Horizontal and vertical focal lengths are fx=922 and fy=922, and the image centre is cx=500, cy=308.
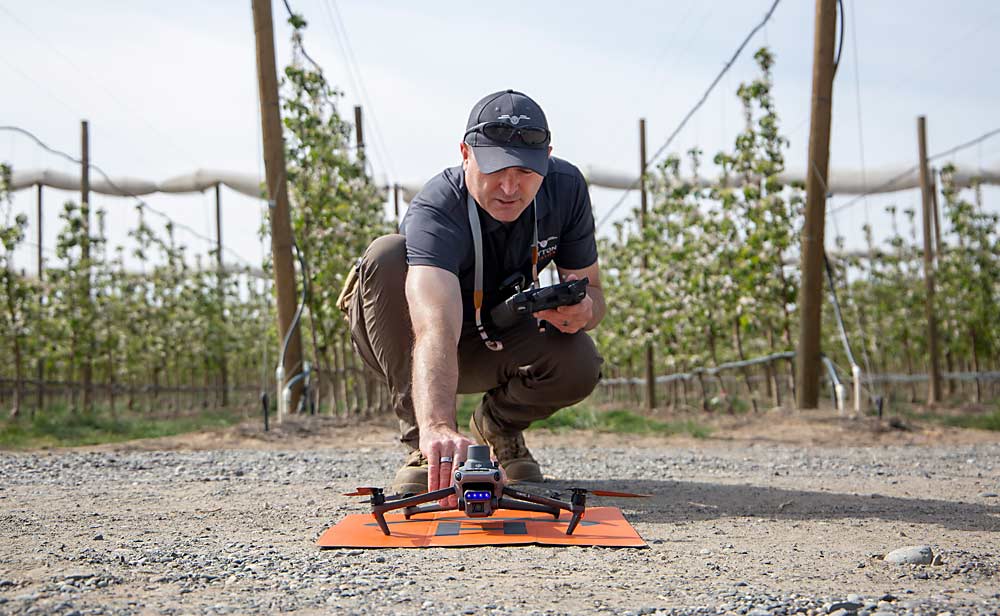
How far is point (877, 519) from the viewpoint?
3000mm

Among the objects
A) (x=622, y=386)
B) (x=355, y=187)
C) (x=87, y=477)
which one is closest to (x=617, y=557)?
(x=87, y=477)

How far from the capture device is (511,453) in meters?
3.96

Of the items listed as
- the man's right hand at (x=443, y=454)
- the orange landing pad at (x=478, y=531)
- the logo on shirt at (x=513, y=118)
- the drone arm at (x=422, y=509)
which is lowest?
the orange landing pad at (x=478, y=531)

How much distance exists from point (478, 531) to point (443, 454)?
0.37 metres

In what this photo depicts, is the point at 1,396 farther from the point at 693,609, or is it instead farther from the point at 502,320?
the point at 693,609

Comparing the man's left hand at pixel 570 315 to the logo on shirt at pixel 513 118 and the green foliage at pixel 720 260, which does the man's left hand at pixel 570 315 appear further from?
the green foliage at pixel 720 260

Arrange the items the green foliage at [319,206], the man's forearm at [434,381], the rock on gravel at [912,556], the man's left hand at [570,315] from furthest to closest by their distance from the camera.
Answer: the green foliage at [319,206], the man's left hand at [570,315], the man's forearm at [434,381], the rock on gravel at [912,556]

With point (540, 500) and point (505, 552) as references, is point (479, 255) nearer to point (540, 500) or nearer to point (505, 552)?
point (540, 500)

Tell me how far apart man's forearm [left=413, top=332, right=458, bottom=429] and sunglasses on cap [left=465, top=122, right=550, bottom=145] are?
0.65 metres

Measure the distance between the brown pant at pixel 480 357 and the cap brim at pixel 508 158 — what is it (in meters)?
0.70

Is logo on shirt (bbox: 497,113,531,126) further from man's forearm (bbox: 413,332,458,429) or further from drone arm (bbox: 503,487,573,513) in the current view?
drone arm (bbox: 503,487,573,513)

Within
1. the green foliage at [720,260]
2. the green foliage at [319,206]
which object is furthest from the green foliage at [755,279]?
the green foliage at [319,206]

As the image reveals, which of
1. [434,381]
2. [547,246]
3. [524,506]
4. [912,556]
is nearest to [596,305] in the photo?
[547,246]

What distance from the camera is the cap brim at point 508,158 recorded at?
286 cm
